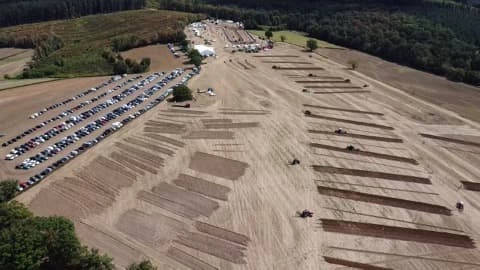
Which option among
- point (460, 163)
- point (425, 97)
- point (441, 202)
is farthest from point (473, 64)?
point (441, 202)

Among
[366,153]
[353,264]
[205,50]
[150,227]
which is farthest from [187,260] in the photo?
[205,50]

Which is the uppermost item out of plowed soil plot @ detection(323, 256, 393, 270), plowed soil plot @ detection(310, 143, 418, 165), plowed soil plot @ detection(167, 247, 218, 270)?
plowed soil plot @ detection(310, 143, 418, 165)

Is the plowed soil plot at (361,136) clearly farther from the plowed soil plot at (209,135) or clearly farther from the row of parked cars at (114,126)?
the row of parked cars at (114,126)

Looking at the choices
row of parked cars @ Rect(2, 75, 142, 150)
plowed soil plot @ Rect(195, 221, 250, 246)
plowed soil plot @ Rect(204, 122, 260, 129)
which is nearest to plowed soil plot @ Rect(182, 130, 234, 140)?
plowed soil plot @ Rect(204, 122, 260, 129)

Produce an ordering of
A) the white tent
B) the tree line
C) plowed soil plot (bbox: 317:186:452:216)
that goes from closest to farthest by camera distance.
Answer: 1. the tree line
2. plowed soil plot (bbox: 317:186:452:216)
3. the white tent

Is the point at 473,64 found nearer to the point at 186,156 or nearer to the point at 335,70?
the point at 335,70

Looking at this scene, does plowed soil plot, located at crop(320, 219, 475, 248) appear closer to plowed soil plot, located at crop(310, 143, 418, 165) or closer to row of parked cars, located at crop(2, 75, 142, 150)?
plowed soil plot, located at crop(310, 143, 418, 165)

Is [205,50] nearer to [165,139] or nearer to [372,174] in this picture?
[165,139]
